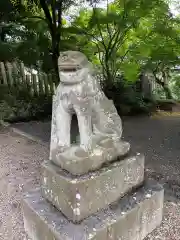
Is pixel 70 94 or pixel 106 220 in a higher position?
pixel 70 94

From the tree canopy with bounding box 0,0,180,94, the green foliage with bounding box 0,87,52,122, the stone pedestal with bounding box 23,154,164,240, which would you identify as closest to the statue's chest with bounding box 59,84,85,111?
the stone pedestal with bounding box 23,154,164,240

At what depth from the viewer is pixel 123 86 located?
6.61 m

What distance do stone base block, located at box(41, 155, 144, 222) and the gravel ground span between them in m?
0.49

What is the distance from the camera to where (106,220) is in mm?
1583

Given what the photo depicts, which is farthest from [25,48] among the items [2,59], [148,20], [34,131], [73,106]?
[73,106]

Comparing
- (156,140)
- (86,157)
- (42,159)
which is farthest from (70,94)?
(156,140)

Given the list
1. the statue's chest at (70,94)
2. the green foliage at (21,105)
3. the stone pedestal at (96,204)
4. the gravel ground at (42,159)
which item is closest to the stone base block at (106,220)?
the stone pedestal at (96,204)

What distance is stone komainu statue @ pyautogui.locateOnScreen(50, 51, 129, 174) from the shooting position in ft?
4.94

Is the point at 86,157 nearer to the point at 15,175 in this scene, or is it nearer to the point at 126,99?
the point at 15,175

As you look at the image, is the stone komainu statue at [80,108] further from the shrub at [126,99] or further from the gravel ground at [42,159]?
the shrub at [126,99]

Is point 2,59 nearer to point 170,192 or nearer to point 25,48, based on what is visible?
point 25,48

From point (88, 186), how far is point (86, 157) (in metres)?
0.19

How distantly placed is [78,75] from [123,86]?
5241 mm

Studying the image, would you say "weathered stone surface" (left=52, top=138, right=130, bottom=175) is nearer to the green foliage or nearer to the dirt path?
the dirt path
